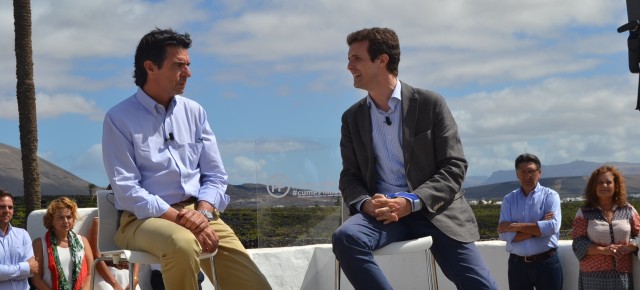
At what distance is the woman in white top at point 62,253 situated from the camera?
821 centimetres

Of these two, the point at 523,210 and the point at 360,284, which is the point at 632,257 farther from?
the point at 360,284

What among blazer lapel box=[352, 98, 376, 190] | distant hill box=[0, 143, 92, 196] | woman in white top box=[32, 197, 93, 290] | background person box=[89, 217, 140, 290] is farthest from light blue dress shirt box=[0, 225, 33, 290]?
distant hill box=[0, 143, 92, 196]

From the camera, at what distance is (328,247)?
351 inches

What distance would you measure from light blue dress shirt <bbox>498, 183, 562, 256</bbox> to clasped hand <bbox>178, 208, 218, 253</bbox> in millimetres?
3794

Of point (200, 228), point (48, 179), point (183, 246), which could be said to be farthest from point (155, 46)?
point (48, 179)

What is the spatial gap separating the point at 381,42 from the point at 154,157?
4.59 feet

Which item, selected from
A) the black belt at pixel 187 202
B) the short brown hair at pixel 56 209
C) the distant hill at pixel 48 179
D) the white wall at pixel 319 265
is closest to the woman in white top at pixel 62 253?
the short brown hair at pixel 56 209

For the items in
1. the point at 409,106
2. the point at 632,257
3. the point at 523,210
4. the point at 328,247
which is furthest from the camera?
the point at 328,247

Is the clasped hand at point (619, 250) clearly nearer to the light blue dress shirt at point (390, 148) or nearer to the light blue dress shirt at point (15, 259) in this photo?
the light blue dress shirt at point (390, 148)

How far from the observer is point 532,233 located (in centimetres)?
797

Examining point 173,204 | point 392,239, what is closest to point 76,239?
point 173,204

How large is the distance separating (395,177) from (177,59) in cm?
136

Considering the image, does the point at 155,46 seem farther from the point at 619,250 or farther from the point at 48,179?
the point at 48,179

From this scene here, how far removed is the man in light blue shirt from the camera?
7.67 meters
